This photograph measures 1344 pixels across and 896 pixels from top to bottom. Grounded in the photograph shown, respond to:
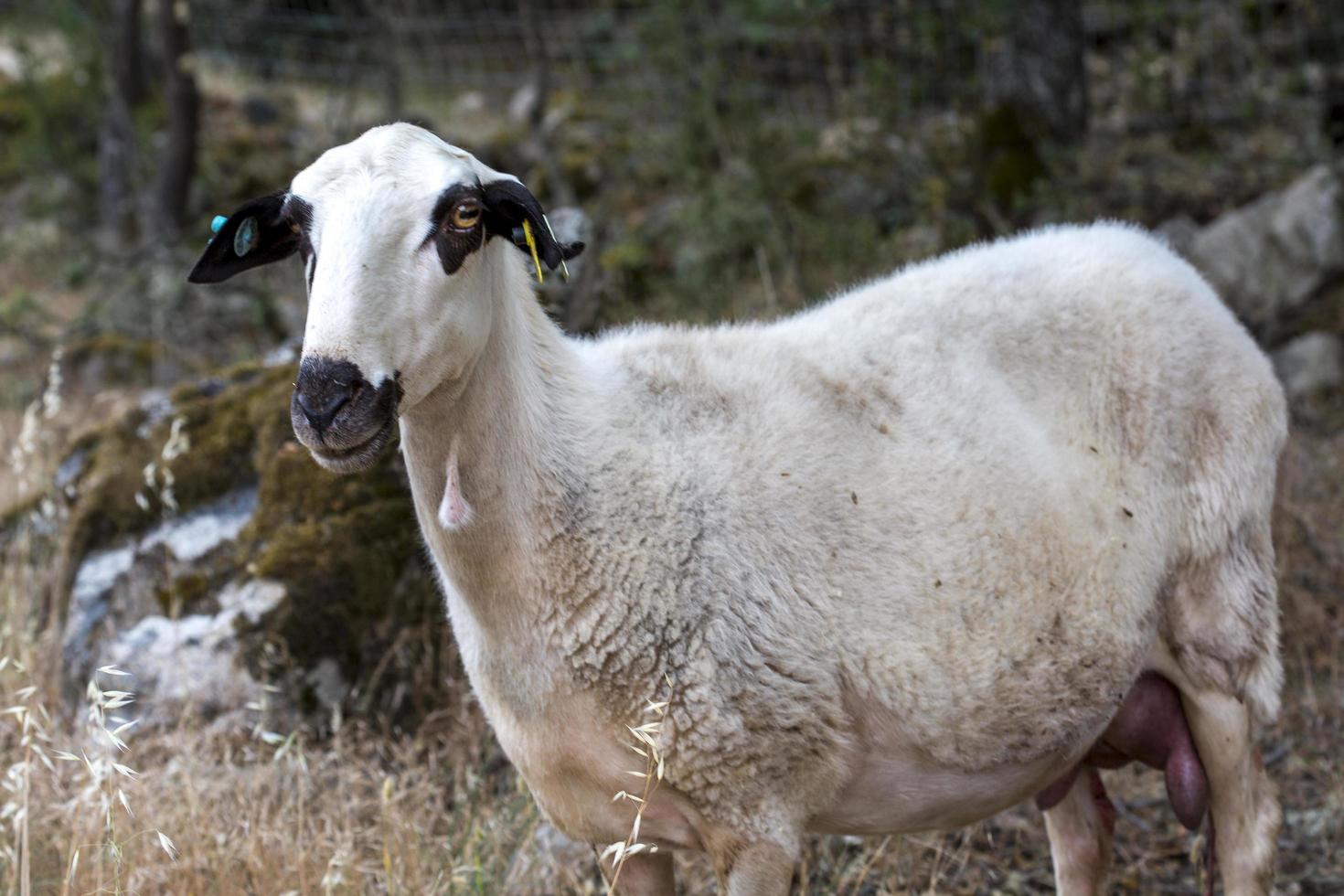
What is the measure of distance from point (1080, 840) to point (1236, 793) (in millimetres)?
550

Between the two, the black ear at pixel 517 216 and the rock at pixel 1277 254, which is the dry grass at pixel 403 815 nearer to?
the black ear at pixel 517 216

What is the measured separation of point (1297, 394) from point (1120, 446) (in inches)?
200

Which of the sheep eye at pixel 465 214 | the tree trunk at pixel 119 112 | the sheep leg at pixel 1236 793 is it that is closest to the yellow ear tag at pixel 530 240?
the sheep eye at pixel 465 214

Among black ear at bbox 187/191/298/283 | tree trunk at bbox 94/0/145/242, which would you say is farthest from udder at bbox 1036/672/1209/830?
tree trunk at bbox 94/0/145/242

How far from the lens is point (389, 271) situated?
2.80 meters

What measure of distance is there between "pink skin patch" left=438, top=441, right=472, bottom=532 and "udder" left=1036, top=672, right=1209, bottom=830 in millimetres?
2013

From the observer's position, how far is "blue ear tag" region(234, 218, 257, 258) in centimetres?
320

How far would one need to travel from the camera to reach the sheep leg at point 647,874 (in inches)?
133

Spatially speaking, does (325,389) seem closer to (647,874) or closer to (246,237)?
(246,237)

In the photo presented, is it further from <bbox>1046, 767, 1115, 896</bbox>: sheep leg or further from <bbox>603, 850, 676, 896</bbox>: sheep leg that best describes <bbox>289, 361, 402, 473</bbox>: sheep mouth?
<bbox>1046, 767, 1115, 896</bbox>: sheep leg

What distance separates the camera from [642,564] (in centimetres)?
316

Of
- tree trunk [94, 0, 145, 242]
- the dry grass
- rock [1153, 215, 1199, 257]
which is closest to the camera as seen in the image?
the dry grass

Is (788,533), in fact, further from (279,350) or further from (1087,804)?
(279,350)

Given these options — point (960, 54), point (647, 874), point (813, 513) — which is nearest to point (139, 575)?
point (647, 874)
